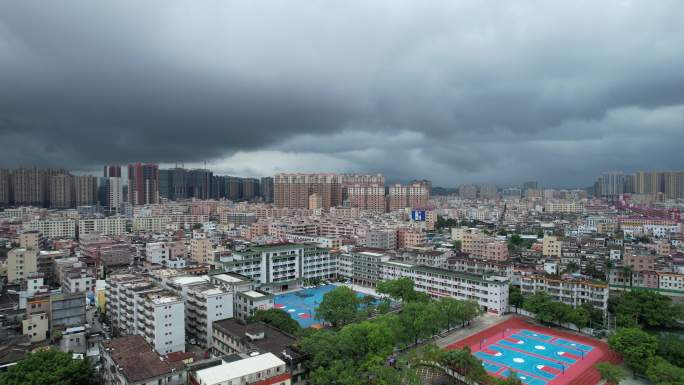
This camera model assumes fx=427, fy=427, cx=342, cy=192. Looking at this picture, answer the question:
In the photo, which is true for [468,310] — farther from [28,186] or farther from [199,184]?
[199,184]

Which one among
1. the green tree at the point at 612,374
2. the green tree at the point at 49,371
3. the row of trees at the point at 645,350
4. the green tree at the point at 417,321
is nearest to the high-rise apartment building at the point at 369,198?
the green tree at the point at 417,321

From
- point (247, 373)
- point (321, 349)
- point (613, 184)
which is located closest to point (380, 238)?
point (321, 349)

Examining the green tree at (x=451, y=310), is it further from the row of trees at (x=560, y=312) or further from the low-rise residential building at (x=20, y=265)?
the low-rise residential building at (x=20, y=265)

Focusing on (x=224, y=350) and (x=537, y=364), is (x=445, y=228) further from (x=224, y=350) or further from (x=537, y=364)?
(x=224, y=350)

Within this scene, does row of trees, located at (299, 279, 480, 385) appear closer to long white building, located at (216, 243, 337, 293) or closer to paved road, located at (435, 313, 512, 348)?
paved road, located at (435, 313, 512, 348)

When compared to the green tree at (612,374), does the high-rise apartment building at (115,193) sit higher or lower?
higher
